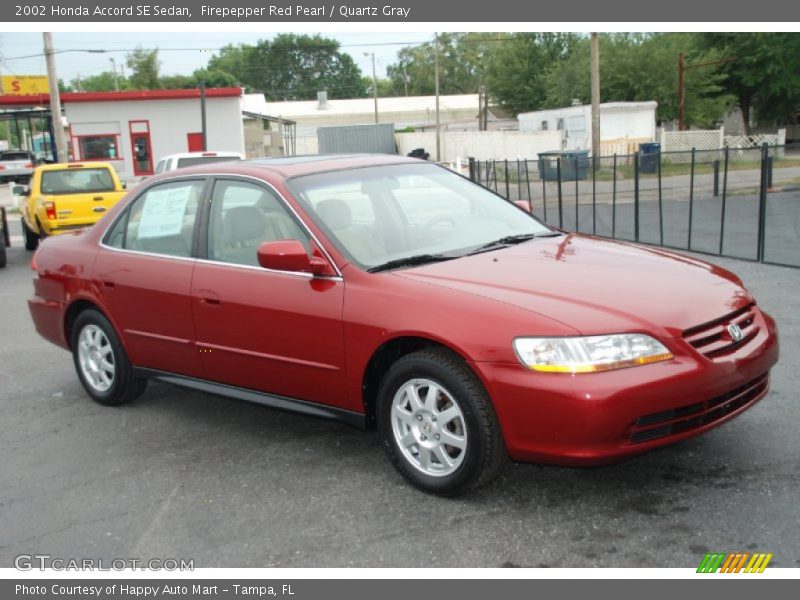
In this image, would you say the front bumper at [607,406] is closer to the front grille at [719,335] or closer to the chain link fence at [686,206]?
the front grille at [719,335]

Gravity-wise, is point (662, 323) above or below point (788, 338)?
above

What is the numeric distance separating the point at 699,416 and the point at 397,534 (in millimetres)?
1450

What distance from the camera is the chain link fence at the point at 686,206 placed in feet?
39.0

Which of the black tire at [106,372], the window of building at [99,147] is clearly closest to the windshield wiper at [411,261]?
the black tire at [106,372]

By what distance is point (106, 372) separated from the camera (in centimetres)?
609

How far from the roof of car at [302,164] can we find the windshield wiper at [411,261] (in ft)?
2.96

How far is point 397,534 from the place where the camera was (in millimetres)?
3893

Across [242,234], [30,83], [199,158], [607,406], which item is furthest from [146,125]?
[607,406]

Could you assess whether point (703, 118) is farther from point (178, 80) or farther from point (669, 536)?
point (178, 80)

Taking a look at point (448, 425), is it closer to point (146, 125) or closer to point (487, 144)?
point (146, 125)

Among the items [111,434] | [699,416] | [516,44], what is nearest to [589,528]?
[699,416]

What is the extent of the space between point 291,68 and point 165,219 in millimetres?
122094

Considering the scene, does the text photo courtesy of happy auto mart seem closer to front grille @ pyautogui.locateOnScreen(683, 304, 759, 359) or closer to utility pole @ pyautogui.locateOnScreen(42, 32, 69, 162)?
front grille @ pyautogui.locateOnScreen(683, 304, 759, 359)
